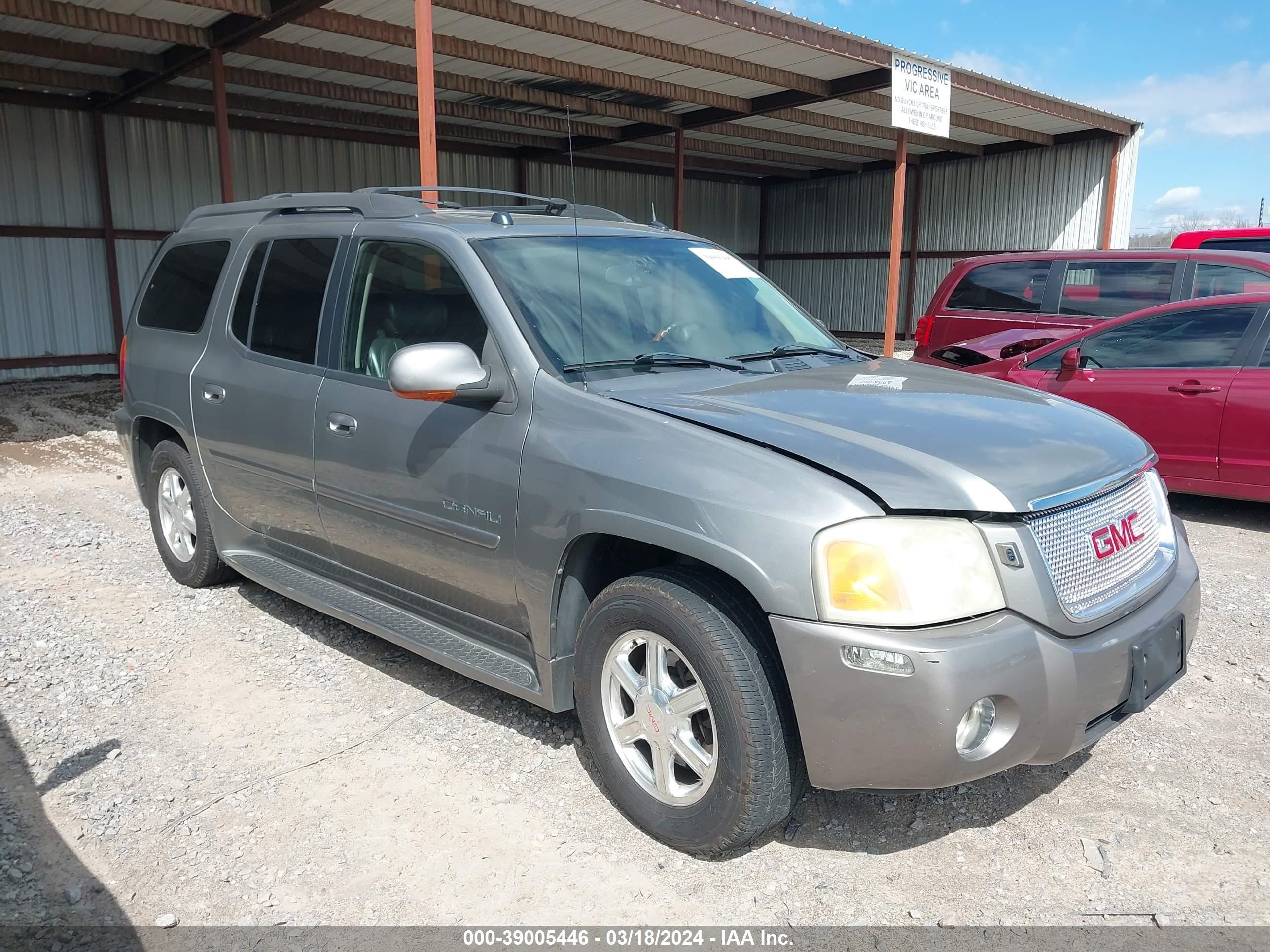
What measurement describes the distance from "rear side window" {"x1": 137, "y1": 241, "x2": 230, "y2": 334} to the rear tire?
65 centimetres

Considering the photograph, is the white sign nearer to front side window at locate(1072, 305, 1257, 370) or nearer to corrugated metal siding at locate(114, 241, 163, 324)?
front side window at locate(1072, 305, 1257, 370)

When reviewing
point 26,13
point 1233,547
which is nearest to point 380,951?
point 1233,547

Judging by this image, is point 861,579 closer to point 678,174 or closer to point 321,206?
point 321,206

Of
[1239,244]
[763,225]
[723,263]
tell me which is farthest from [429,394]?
[763,225]

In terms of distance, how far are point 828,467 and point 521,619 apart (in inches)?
47.9

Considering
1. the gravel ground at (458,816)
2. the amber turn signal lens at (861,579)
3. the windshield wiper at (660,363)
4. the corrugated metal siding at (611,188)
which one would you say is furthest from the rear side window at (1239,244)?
the corrugated metal siding at (611,188)

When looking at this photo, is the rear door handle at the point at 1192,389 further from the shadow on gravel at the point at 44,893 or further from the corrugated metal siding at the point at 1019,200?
the corrugated metal siding at the point at 1019,200

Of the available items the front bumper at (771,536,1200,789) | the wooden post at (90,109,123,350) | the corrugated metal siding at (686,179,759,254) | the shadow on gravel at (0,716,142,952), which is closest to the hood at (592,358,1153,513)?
the front bumper at (771,536,1200,789)

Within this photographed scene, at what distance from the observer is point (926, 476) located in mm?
2506

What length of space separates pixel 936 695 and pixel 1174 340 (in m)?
5.53

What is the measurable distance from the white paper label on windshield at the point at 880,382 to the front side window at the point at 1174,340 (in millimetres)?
4125

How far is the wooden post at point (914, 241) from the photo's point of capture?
2275 cm

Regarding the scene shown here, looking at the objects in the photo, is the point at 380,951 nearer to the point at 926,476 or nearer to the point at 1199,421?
the point at 926,476

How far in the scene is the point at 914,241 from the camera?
23172 mm
